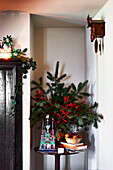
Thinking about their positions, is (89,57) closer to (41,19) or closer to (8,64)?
(41,19)

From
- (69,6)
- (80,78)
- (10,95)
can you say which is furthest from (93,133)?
(69,6)

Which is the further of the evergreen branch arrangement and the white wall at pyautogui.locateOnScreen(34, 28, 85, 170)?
the white wall at pyautogui.locateOnScreen(34, 28, 85, 170)

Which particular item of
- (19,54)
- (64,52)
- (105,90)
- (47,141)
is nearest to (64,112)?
(47,141)

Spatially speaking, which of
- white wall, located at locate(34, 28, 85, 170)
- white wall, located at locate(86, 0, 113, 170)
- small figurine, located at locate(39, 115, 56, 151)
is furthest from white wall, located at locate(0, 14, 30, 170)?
white wall, located at locate(86, 0, 113, 170)

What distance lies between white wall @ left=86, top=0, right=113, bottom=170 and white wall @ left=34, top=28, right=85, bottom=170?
611 mm

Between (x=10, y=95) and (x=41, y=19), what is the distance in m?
1.23

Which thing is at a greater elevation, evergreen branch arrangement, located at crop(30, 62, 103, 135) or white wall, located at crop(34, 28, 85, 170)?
white wall, located at crop(34, 28, 85, 170)

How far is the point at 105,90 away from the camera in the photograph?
9.16ft

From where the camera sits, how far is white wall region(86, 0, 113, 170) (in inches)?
102

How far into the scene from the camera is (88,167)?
3.62 meters

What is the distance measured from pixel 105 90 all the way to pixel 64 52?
4.26 ft

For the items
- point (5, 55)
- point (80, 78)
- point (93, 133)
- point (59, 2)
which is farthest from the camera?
point (80, 78)

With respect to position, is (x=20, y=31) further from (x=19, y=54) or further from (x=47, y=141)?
(x=47, y=141)

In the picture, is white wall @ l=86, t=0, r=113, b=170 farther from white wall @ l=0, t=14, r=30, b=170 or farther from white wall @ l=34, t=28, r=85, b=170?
white wall @ l=0, t=14, r=30, b=170
